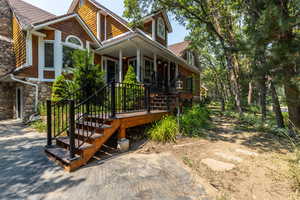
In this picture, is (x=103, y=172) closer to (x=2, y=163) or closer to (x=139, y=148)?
(x=139, y=148)

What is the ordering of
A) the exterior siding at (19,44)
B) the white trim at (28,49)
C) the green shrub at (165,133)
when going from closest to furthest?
1. the green shrub at (165,133)
2. the white trim at (28,49)
3. the exterior siding at (19,44)

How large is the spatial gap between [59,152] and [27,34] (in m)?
7.28

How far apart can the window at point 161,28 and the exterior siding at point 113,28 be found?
122 inches

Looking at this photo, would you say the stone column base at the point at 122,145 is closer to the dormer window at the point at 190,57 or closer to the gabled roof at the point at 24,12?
the gabled roof at the point at 24,12

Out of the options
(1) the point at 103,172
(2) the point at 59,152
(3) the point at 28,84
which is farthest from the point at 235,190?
(3) the point at 28,84

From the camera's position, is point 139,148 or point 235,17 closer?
point 139,148

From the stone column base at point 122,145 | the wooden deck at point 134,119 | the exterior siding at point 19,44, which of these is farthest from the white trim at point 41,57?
the stone column base at point 122,145

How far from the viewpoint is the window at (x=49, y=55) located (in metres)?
8.14

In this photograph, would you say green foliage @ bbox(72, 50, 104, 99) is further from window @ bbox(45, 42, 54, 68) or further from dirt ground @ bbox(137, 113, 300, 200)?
dirt ground @ bbox(137, 113, 300, 200)

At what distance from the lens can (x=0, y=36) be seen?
9.16 meters

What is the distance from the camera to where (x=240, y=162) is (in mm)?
3213

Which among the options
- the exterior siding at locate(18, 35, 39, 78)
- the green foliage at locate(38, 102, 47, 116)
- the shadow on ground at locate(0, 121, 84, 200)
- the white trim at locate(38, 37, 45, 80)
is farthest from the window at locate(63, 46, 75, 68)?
the shadow on ground at locate(0, 121, 84, 200)

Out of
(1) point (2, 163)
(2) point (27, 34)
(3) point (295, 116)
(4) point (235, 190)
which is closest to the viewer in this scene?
(4) point (235, 190)

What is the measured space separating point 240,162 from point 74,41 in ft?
32.5
